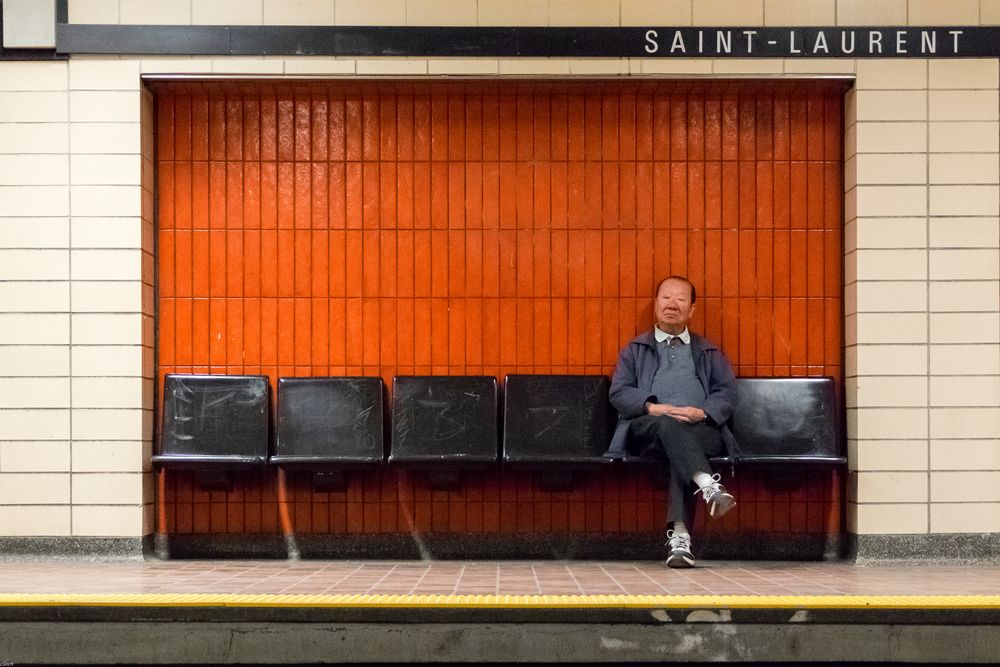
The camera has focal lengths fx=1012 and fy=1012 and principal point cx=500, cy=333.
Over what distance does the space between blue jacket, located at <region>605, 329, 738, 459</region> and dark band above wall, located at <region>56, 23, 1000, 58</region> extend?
4.94 ft

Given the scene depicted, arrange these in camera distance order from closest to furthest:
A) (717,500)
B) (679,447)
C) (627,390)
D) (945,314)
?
(717,500) < (679,447) < (627,390) < (945,314)

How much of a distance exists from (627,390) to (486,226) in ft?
3.94

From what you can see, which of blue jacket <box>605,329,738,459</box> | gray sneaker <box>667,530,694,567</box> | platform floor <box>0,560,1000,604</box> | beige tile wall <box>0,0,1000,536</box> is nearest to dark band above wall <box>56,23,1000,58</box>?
beige tile wall <box>0,0,1000,536</box>

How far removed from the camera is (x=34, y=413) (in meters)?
5.19

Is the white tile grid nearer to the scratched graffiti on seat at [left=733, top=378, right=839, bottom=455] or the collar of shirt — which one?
the scratched graffiti on seat at [left=733, top=378, right=839, bottom=455]

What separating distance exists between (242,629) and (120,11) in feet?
10.9

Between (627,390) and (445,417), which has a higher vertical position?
(627,390)

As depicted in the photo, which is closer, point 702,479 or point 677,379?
point 702,479

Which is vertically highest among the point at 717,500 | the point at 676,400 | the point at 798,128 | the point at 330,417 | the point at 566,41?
the point at 566,41

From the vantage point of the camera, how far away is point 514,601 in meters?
3.70

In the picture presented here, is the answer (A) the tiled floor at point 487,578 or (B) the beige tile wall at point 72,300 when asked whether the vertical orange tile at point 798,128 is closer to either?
(A) the tiled floor at point 487,578

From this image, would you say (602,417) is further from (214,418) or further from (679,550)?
(214,418)

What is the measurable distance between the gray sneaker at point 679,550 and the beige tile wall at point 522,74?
0.98 m

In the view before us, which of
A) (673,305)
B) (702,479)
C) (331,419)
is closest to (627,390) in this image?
(673,305)
